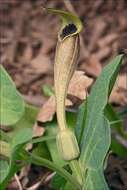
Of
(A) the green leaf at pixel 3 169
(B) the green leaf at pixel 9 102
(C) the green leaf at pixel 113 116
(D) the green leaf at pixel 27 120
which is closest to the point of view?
(A) the green leaf at pixel 3 169

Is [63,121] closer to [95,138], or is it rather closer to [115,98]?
[95,138]

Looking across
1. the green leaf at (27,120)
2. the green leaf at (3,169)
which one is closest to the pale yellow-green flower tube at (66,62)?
the green leaf at (3,169)

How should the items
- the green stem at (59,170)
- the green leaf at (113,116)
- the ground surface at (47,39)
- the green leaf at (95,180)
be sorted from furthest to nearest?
the ground surface at (47,39)
the green leaf at (113,116)
the green stem at (59,170)
the green leaf at (95,180)

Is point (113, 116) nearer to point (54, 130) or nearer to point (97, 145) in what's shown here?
point (54, 130)

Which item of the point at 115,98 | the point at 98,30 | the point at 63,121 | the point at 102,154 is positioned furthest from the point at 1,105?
the point at 98,30

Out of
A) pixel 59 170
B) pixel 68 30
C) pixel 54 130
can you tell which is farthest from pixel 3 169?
pixel 68 30

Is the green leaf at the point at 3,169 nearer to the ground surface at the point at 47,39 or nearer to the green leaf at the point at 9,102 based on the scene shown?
the green leaf at the point at 9,102
